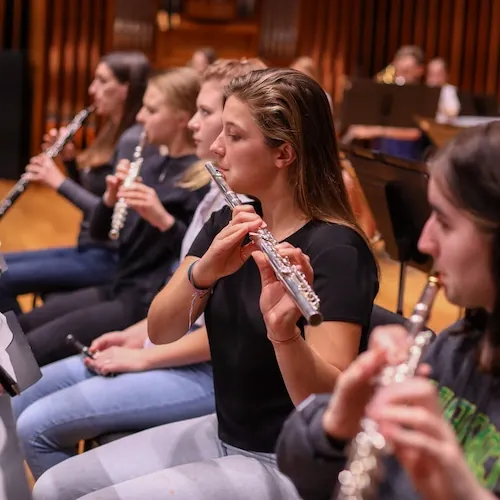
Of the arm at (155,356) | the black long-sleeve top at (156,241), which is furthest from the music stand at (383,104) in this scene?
the arm at (155,356)

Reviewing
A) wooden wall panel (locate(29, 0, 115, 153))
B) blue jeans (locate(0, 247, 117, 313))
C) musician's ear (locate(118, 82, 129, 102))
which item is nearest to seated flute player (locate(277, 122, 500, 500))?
blue jeans (locate(0, 247, 117, 313))

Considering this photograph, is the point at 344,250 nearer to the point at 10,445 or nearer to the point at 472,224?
the point at 472,224

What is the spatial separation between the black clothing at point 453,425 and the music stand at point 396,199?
117 centimetres

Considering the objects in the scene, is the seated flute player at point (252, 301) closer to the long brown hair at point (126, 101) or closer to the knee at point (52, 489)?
the knee at point (52, 489)

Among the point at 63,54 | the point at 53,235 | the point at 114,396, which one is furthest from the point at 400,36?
the point at 114,396

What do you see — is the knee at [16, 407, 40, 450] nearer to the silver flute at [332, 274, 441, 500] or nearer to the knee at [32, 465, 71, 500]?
the knee at [32, 465, 71, 500]

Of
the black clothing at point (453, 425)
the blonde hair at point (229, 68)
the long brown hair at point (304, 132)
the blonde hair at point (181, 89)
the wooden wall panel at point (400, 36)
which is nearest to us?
the black clothing at point (453, 425)

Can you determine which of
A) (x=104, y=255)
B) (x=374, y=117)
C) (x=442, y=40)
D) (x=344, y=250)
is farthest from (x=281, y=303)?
(x=442, y=40)

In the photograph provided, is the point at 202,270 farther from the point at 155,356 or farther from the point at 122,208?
the point at 122,208

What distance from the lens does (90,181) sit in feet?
11.8

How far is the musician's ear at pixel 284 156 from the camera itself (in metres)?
1.67

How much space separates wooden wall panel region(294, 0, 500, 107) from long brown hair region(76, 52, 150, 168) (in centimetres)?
492

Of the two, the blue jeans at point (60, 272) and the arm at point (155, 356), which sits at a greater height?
the arm at point (155, 356)

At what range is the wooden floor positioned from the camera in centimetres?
446
